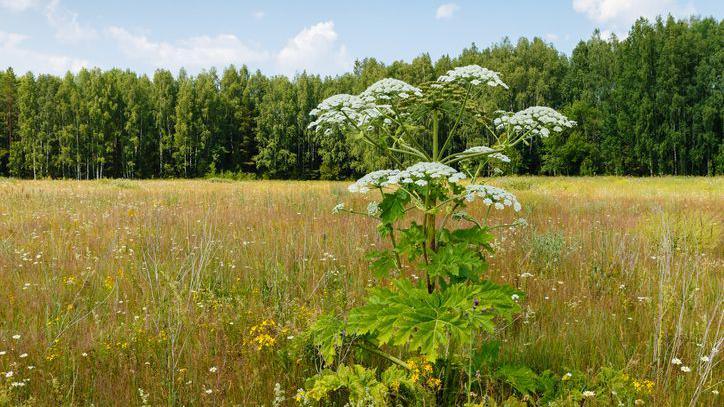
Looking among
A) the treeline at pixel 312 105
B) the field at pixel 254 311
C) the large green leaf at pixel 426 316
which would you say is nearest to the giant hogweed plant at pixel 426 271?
the large green leaf at pixel 426 316

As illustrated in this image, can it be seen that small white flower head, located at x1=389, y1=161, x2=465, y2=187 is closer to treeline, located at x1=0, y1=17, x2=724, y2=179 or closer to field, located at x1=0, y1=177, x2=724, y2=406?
field, located at x1=0, y1=177, x2=724, y2=406

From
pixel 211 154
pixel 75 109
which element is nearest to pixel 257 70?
pixel 211 154

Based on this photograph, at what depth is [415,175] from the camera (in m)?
2.25

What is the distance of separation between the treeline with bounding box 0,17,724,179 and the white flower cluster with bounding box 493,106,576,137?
4175 cm

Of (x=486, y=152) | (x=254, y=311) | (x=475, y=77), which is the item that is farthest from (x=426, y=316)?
(x=254, y=311)

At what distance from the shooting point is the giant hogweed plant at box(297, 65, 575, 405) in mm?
2039

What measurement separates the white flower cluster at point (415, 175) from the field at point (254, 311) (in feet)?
3.42

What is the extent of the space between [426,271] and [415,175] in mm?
643

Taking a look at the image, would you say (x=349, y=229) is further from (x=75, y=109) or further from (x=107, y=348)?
(x=75, y=109)

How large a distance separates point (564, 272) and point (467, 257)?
335 centimetres

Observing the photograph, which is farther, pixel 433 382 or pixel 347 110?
pixel 347 110

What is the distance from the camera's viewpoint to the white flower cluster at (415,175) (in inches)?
84.4

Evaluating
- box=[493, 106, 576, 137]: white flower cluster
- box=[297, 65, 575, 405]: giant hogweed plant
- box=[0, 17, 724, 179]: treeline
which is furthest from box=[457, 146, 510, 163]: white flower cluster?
box=[0, 17, 724, 179]: treeline

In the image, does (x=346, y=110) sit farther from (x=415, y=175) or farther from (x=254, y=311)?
(x=254, y=311)
